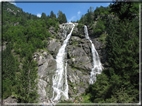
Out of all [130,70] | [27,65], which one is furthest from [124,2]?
[27,65]

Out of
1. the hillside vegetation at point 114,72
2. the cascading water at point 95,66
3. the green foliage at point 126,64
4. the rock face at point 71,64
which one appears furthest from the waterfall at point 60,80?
the green foliage at point 126,64

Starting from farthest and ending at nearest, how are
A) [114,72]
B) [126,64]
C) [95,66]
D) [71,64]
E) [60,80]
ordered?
[71,64]
[95,66]
[60,80]
[114,72]
[126,64]

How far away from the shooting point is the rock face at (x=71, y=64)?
4728 centimetres

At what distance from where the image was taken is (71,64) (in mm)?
54781

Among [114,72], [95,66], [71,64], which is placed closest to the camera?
[114,72]

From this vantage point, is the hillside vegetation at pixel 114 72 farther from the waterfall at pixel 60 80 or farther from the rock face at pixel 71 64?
the waterfall at pixel 60 80

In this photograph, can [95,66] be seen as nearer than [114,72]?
No

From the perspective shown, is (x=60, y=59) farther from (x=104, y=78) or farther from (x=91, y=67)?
(x=104, y=78)

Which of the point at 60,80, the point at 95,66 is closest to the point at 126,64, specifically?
the point at 60,80

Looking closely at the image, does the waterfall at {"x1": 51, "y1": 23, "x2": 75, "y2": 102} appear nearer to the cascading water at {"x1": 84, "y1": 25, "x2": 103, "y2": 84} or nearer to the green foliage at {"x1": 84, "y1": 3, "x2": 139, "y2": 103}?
the cascading water at {"x1": 84, "y1": 25, "x2": 103, "y2": 84}

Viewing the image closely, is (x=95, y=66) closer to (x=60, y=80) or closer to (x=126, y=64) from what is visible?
(x=60, y=80)

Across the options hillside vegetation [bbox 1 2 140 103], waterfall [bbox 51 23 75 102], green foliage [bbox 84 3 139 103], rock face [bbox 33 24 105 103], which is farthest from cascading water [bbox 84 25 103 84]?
green foliage [bbox 84 3 139 103]

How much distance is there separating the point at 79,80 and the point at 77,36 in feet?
65.2

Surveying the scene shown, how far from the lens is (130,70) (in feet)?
101
